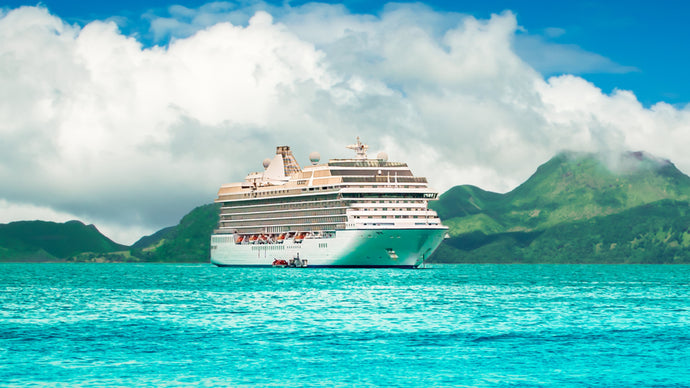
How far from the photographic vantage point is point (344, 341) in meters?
57.8

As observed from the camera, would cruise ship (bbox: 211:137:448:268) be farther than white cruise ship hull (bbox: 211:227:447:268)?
Yes

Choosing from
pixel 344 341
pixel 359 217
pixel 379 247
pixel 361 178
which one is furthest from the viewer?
pixel 361 178

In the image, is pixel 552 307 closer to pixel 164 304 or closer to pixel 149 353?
pixel 164 304

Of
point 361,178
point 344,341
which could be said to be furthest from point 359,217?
point 344,341

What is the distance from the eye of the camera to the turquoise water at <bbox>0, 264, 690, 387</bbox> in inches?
1779

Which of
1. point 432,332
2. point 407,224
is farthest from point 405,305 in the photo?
point 407,224

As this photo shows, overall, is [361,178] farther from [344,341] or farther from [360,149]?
[344,341]

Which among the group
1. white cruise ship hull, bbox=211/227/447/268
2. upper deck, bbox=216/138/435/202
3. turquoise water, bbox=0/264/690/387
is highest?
upper deck, bbox=216/138/435/202

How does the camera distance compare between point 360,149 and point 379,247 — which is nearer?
point 379,247

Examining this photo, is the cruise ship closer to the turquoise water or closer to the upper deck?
the upper deck

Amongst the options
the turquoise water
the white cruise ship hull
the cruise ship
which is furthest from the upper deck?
the turquoise water

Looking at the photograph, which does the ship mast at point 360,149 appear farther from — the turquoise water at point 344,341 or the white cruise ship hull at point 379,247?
the turquoise water at point 344,341

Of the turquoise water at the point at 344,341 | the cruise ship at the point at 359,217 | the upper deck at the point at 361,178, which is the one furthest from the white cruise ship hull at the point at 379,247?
the turquoise water at the point at 344,341

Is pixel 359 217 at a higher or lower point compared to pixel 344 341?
higher
